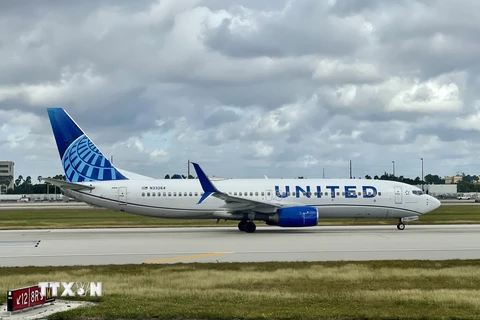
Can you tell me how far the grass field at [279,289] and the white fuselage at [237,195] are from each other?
50.9ft

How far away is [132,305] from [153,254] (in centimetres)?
1101

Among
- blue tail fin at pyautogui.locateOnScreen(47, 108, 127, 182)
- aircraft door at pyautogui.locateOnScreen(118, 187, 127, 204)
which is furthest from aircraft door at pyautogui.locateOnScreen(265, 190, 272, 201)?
blue tail fin at pyautogui.locateOnScreen(47, 108, 127, 182)

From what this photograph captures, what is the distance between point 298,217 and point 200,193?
6.32 m

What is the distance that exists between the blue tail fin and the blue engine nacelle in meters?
11.1

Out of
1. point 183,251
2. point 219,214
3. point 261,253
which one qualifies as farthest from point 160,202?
point 261,253

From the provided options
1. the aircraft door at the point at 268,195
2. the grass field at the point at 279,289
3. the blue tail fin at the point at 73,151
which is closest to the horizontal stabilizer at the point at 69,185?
the blue tail fin at the point at 73,151

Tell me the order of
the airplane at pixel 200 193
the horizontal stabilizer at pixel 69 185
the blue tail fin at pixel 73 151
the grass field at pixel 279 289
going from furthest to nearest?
the blue tail fin at pixel 73 151, the airplane at pixel 200 193, the horizontal stabilizer at pixel 69 185, the grass field at pixel 279 289

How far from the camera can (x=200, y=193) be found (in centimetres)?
3438

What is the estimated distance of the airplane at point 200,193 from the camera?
34.2 metres

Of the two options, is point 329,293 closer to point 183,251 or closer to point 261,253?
point 261,253

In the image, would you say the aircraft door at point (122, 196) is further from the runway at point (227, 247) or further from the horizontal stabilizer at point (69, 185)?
the runway at point (227, 247)

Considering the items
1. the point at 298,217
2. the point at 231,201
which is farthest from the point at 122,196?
the point at 298,217

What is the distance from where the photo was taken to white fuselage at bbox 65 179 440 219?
34281 millimetres

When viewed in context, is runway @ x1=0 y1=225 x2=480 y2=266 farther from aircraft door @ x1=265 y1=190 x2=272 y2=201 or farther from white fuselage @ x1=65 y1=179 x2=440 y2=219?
aircraft door @ x1=265 y1=190 x2=272 y2=201
